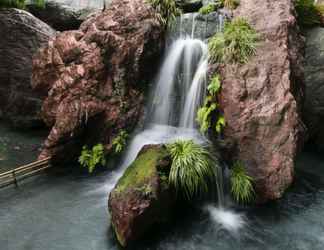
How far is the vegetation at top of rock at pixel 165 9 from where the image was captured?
8633 mm

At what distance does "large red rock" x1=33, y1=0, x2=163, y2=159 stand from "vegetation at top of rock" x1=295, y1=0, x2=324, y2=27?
4.87 m

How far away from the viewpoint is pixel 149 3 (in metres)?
8.49

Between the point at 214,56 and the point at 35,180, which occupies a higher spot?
the point at 214,56

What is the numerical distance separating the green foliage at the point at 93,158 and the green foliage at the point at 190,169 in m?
2.27

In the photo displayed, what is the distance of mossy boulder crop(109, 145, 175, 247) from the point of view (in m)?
5.06

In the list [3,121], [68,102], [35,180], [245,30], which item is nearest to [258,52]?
[245,30]

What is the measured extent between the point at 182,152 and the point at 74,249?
2747 millimetres

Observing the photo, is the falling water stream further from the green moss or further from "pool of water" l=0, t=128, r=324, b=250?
the green moss

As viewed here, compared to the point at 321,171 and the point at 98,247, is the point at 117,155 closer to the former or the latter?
the point at 98,247

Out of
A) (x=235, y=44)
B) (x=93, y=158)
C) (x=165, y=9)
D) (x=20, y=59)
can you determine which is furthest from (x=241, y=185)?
(x=20, y=59)

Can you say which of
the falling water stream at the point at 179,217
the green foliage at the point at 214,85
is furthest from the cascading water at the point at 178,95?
the green foliage at the point at 214,85

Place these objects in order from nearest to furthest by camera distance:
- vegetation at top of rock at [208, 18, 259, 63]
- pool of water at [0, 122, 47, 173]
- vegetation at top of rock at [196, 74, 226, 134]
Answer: vegetation at top of rock at [196, 74, 226, 134] < vegetation at top of rock at [208, 18, 259, 63] < pool of water at [0, 122, 47, 173]

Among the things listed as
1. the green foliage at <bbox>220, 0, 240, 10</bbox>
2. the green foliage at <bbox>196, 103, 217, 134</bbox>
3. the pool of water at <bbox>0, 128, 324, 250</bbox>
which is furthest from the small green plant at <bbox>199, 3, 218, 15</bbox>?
the pool of water at <bbox>0, 128, 324, 250</bbox>

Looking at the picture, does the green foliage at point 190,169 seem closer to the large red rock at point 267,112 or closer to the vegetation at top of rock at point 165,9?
the large red rock at point 267,112
